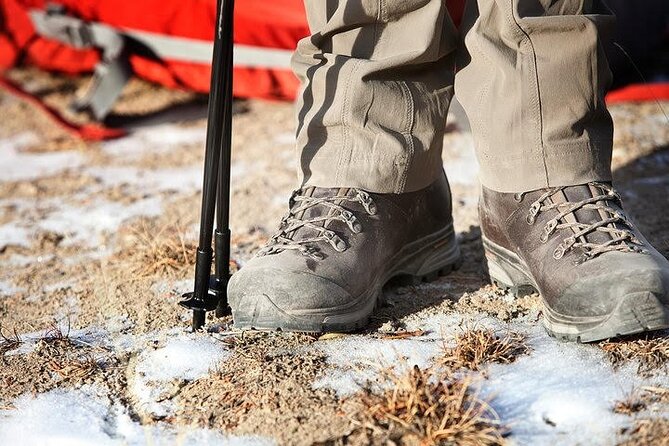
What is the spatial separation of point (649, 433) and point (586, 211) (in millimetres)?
475

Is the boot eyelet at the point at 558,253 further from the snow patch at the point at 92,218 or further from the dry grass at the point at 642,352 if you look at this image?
the snow patch at the point at 92,218

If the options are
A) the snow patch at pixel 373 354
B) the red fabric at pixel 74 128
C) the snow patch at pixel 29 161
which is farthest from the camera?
the red fabric at pixel 74 128

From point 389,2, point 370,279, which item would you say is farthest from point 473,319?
point 389,2

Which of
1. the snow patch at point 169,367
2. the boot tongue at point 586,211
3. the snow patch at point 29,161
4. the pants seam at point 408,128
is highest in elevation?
the pants seam at point 408,128

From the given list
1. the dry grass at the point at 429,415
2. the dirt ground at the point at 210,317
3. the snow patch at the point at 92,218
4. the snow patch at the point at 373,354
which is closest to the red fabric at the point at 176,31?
the dirt ground at the point at 210,317

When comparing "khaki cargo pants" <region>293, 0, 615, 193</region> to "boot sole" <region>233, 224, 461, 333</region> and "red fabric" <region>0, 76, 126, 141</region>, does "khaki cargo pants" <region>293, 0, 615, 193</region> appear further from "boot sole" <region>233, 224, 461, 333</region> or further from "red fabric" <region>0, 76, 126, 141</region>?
"red fabric" <region>0, 76, 126, 141</region>

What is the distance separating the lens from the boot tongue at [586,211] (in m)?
1.59

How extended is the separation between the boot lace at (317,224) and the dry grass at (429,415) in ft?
1.24

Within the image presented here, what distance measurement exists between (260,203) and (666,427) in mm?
1571

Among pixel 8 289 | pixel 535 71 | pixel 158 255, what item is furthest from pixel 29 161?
pixel 535 71

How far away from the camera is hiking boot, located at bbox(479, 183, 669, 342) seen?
1478 millimetres

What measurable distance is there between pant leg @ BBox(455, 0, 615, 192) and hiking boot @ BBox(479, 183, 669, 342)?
0.16 feet

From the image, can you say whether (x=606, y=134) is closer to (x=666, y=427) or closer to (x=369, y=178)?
(x=369, y=178)

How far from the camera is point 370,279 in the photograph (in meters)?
1.72
